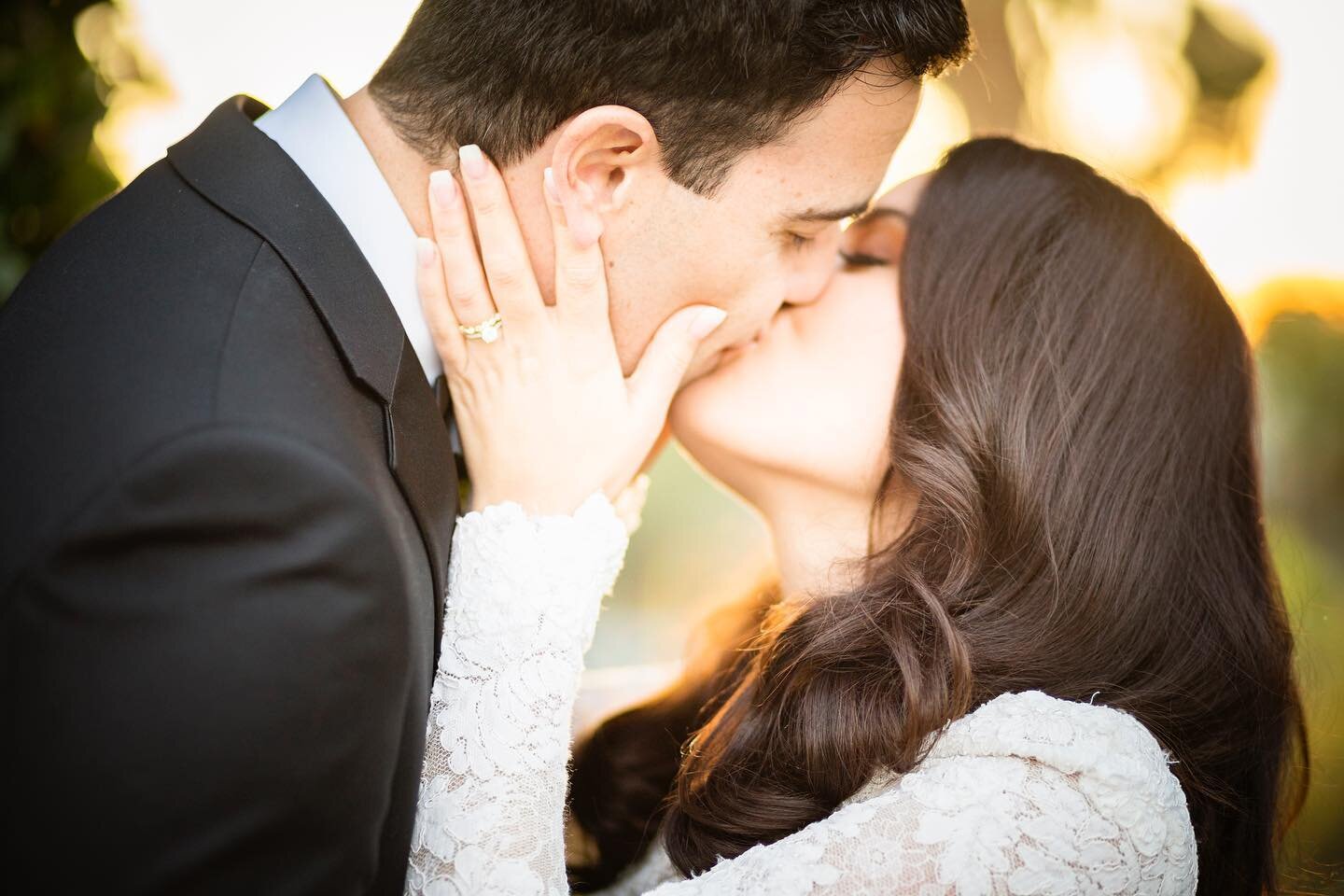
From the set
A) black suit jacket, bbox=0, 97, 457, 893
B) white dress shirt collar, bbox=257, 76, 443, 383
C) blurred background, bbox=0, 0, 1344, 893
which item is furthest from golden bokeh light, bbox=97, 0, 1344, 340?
black suit jacket, bbox=0, 97, 457, 893

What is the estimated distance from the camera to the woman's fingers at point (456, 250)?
1.87 meters

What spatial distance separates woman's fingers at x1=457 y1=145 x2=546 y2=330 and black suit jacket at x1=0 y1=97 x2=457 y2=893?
422mm

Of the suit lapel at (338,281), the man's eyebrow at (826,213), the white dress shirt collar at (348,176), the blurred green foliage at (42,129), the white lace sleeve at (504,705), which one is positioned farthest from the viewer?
the blurred green foliage at (42,129)

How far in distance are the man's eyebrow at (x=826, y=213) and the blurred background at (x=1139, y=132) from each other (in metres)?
0.58

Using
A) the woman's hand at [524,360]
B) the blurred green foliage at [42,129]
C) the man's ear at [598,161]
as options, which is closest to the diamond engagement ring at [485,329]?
the woman's hand at [524,360]

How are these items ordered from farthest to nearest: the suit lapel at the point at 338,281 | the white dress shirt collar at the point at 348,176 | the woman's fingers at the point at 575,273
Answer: the woman's fingers at the point at 575,273, the white dress shirt collar at the point at 348,176, the suit lapel at the point at 338,281

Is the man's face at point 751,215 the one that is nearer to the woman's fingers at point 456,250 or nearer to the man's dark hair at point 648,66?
the man's dark hair at point 648,66

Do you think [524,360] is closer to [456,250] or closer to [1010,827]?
[456,250]

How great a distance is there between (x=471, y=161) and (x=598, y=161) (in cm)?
25

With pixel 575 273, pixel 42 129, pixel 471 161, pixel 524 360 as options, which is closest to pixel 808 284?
pixel 575 273

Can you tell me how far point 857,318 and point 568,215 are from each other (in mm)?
796

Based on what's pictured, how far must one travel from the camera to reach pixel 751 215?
2.04 metres

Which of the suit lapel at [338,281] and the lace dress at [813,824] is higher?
the suit lapel at [338,281]

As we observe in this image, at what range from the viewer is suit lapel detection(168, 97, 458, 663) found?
160 cm
